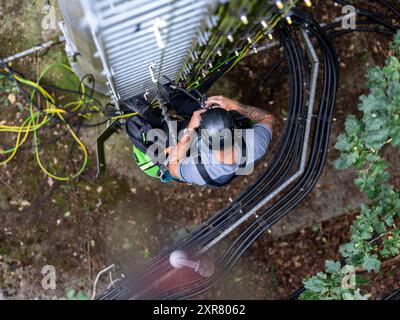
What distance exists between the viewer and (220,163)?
3.85 m

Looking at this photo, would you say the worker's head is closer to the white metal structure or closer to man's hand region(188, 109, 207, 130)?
man's hand region(188, 109, 207, 130)

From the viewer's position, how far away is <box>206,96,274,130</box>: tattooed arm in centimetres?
445

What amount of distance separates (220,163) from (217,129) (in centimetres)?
34

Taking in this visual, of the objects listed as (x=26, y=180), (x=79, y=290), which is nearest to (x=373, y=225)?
(x=79, y=290)

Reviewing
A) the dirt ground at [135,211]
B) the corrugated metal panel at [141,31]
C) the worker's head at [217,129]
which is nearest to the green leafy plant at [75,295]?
the dirt ground at [135,211]

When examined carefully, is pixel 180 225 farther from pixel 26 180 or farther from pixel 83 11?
pixel 83 11

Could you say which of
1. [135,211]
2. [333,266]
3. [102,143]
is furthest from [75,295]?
[333,266]

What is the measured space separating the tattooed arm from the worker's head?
697 mm

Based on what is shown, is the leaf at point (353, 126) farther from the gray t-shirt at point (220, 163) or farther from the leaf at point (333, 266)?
the leaf at point (333, 266)

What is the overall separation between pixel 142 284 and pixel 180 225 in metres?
1.10

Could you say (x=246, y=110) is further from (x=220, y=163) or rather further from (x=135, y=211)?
(x=135, y=211)

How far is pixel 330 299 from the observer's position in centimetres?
352

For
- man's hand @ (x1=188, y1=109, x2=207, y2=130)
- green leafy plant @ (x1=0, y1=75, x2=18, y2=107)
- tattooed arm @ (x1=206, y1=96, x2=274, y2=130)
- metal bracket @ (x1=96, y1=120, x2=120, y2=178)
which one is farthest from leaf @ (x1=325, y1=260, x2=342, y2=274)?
green leafy plant @ (x1=0, y1=75, x2=18, y2=107)

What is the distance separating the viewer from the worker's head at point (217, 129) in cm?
365
